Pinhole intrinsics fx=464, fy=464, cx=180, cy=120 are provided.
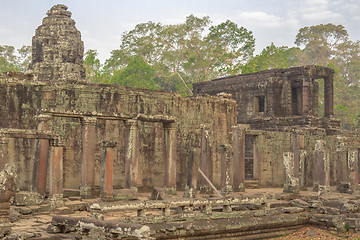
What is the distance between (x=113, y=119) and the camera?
55.8ft

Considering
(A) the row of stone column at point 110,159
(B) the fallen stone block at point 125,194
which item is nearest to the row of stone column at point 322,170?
(A) the row of stone column at point 110,159

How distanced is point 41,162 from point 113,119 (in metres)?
2.95

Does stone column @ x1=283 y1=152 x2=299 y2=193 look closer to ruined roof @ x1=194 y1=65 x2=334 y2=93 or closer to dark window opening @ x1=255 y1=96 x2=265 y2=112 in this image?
ruined roof @ x1=194 y1=65 x2=334 y2=93

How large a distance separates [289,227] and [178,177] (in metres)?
7.53

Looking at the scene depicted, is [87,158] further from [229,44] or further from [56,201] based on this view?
[229,44]

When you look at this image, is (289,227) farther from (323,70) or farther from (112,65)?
(112,65)

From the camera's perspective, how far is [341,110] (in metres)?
48.9

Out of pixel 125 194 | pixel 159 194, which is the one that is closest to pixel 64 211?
pixel 125 194

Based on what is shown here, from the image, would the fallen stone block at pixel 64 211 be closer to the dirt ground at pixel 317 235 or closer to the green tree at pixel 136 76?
the dirt ground at pixel 317 235

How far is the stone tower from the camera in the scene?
24734mm

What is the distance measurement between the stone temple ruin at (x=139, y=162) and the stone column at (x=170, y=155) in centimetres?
4

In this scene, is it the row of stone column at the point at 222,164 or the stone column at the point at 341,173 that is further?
the stone column at the point at 341,173

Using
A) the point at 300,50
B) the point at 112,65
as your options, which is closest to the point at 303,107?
the point at 112,65

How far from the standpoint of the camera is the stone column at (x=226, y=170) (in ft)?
63.5
